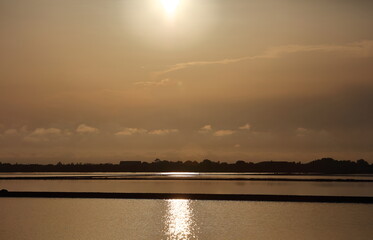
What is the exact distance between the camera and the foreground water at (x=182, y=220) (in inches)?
1560

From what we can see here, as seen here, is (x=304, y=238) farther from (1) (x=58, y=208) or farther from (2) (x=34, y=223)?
(1) (x=58, y=208)

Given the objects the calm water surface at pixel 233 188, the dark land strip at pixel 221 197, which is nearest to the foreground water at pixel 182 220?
the dark land strip at pixel 221 197

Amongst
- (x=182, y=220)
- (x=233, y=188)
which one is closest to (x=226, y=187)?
(x=233, y=188)

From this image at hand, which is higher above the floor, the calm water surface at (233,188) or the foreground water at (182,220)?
the calm water surface at (233,188)

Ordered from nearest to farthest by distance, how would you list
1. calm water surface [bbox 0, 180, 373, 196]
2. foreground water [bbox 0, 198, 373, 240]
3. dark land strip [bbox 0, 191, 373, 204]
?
foreground water [bbox 0, 198, 373, 240] < dark land strip [bbox 0, 191, 373, 204] < calm water surface [bbox 0, 180, 373, 196]

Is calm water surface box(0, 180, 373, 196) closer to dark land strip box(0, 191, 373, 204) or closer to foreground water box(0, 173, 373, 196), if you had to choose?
foreground water box(0, 173, 373, 196)

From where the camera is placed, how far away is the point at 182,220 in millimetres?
49062

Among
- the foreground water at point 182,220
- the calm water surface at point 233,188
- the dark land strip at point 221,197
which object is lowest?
the foreground water at point 182,220

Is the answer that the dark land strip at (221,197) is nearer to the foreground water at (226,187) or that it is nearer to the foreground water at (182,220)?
the foreground water at (182,220)

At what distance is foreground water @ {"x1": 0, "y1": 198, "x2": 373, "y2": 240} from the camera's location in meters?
39.6

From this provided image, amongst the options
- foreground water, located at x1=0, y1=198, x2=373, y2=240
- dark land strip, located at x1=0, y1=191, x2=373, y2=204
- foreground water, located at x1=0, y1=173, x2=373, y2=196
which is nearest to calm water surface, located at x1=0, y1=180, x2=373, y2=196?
foreground water, located at x1=0, y1=173, x2=373, y2=196

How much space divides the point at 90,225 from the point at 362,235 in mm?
18576

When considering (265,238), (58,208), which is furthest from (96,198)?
(265,238)

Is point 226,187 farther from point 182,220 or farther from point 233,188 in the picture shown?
point 182,220
